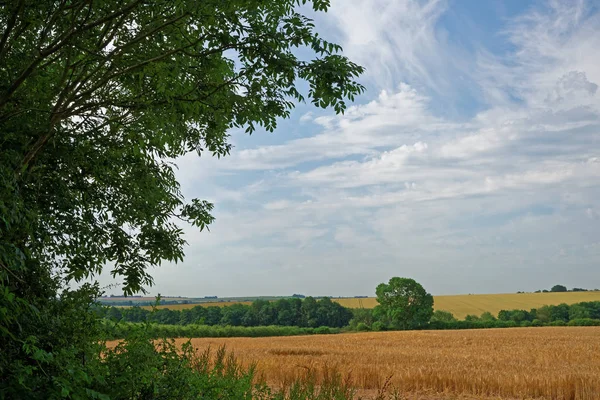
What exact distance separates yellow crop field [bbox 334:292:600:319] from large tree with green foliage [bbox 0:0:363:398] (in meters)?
81.4

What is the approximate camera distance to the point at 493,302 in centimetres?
10488

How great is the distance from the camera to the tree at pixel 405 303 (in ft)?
239

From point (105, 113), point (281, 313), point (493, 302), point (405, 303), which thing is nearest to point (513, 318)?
point (493, 302)

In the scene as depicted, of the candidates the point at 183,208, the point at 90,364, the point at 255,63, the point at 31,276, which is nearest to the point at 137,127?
the point at 255,63

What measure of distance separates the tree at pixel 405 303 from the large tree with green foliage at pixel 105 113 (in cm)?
6529

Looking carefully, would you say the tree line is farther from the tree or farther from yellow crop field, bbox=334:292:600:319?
yellow crop field, bbox=334:292:600:319

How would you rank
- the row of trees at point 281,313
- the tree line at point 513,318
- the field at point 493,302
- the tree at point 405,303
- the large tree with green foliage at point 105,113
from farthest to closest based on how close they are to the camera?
the field at point 493,302 → the row of trees at point 281,313 → the tree at point 405,303 → the tree line at point 513,318 → the large tree with green foliage at point 105,113

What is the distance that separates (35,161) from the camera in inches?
343

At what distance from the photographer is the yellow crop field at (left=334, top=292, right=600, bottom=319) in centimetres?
9594

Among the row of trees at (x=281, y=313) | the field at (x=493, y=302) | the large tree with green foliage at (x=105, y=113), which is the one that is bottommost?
the row of trees at (x=281, y=313)

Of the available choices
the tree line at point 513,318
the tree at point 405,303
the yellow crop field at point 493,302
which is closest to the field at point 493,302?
the yellow crop field at point 493,302

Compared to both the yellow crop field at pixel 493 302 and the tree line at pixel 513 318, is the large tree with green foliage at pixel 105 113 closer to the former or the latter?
the tree line at pixel 513 318

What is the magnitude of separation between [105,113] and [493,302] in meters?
106

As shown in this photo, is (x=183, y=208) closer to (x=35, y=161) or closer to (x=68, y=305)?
(x=35, y=161)
